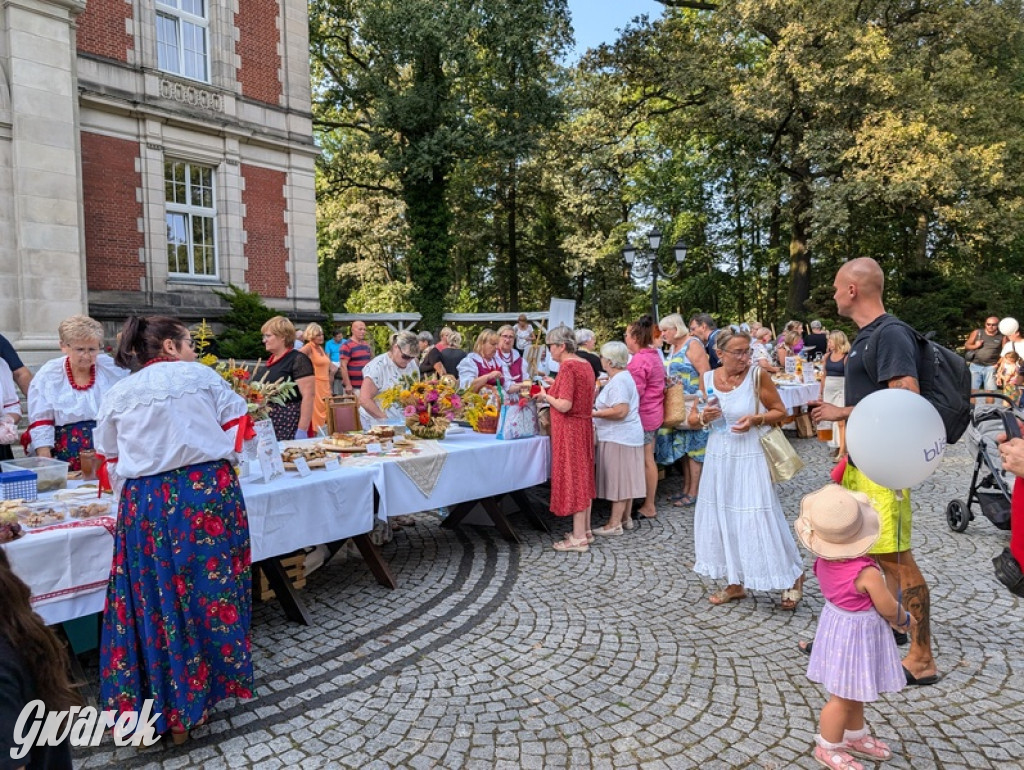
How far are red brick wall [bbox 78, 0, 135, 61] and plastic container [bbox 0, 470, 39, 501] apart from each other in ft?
40.1

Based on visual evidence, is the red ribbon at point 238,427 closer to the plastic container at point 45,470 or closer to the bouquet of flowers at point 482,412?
the plastic container at point 45,470

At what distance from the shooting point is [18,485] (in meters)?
3.38

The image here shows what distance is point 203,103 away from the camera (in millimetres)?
14133

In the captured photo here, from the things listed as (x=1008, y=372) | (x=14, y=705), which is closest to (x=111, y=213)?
(x=14, y=705)

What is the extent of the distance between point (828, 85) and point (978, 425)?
1549 centimetres

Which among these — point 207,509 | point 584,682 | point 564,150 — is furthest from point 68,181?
point 564,150

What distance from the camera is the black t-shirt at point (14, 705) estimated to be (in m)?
1.24

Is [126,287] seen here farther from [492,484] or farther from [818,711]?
[818,711]

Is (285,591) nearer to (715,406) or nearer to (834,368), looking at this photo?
(715,406)

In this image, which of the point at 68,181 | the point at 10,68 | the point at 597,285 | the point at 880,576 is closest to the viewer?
the point at 880,576

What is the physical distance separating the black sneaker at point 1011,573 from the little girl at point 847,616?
41 cm

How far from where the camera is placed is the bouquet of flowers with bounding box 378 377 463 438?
5559mm

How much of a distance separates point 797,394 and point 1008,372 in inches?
121

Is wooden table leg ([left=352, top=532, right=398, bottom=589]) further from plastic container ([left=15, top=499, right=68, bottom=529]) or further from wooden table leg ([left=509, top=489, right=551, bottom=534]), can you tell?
plastic container ([left=15, top=499, right=68, bottom=529])
